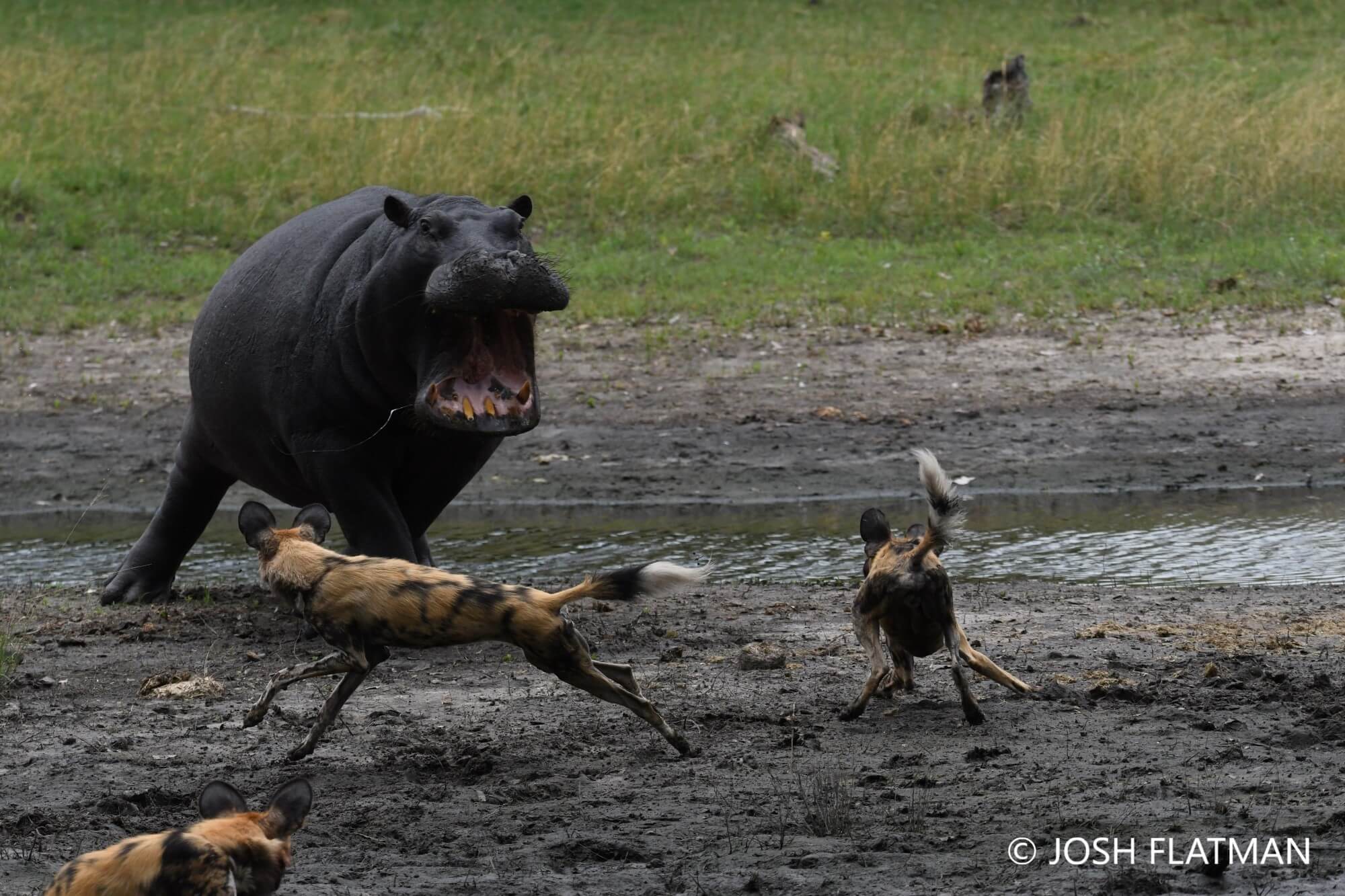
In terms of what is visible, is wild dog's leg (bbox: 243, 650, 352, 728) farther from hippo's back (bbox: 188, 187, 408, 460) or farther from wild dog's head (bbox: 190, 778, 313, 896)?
hippo's back (bbox: 188, 187, 408, 460)

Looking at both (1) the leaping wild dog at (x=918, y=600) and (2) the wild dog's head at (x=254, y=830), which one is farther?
(1) the leaping wild dog at (x=918, y=600)

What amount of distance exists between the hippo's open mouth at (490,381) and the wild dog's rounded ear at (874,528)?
1232 millimetres

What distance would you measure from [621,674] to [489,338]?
1556 millimetres

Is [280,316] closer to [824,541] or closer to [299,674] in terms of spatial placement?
[299,674]

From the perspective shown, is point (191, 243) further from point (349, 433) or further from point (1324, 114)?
point (1324, 114)

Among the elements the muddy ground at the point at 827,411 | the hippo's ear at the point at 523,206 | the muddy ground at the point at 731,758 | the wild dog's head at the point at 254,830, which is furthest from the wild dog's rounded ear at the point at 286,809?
the muddy ground at the point at 827,411

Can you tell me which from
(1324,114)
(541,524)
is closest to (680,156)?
(1324,114)

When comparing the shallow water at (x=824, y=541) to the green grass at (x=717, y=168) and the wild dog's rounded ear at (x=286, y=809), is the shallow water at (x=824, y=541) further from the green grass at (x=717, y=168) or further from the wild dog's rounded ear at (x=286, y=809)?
the wild dog's rounded ear at (x=286, y=809)

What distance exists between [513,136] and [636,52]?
693 cm

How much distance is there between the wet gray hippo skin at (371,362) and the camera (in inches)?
252

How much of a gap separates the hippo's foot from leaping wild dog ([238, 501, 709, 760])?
3.04 metres

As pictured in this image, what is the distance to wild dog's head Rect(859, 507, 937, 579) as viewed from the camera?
19.3 feet

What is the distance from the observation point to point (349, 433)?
720 centimetres

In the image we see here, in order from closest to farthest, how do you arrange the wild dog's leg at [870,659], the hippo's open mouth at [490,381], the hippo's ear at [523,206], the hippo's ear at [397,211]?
the wild dog's leg at [870,659] → the hippo's open mouth at [490,381] → the hippo's ear at [397,211] → the hippo's ear at [523,206]
